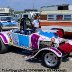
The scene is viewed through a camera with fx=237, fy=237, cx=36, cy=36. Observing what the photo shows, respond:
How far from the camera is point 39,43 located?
29.5ft

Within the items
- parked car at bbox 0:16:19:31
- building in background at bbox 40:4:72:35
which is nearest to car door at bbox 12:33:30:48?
building in background at bbox 40:4:72:35

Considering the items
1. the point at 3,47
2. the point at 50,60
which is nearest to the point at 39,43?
the point at 50,60

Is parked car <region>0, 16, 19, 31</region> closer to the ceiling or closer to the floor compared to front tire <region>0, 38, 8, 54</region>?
closer to the floor

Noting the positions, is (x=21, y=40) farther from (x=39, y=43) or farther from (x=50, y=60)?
(x=50, y=60)

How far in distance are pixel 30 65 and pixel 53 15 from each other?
335 inches

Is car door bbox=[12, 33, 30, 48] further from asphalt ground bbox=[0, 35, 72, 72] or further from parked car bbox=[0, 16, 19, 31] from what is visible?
parked car bbox=[0, 16, 19, 31]

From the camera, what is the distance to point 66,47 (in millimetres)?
8320

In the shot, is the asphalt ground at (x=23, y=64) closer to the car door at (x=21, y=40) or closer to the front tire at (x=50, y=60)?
the front tire at (x=50, y=60)

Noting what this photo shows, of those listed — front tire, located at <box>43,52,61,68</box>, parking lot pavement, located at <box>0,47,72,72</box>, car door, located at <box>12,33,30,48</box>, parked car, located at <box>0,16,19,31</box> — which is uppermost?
car door, located at <box>12,33,30,48</box>

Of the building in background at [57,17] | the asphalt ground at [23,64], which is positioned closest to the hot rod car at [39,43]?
the asphalt ground at [23,64]

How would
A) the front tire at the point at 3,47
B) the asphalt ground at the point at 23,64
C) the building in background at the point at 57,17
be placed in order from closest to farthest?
the asphalt ground at the point at 23,64 < the front tire at the point at 3,47 < the building in background at the point at 57,17

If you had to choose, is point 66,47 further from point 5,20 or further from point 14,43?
point 5,20

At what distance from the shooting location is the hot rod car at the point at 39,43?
8.23 metres

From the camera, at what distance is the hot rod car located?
8230mm
